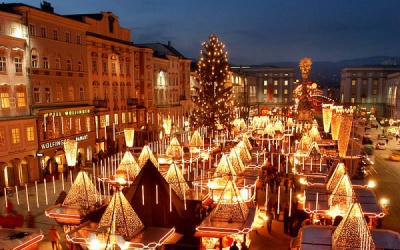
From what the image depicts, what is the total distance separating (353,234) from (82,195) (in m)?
9.36

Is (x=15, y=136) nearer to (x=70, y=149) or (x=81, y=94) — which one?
(x=81, y=94)

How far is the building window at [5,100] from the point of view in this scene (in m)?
25.0

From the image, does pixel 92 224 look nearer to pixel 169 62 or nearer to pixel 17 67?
pixel 17 67

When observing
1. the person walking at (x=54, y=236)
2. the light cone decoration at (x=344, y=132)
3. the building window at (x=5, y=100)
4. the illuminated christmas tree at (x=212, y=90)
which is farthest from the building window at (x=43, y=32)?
the light cone decoration at (x=344, y=132)

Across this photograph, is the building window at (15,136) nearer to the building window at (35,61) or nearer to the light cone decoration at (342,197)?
the building window at (35,61)

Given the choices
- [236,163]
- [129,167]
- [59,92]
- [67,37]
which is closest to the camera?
[129,167]

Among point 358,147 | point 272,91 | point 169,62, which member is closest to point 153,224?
point 358,147

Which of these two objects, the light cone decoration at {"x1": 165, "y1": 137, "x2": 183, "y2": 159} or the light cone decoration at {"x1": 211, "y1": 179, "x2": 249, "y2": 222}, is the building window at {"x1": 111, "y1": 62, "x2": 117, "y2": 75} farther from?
the light cone decoration at {"x1": 211, "y1": 179, "x2": 249, "y2": 222}

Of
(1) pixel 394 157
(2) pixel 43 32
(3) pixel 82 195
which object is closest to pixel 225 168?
(3) pixel 82 195

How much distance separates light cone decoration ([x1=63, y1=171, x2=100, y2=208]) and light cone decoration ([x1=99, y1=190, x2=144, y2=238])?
288 centimetres

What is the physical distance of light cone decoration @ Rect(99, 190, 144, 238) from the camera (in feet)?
36.3

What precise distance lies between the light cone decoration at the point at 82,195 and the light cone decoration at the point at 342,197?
→ 28.8 ft

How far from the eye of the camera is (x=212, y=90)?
1446 inches

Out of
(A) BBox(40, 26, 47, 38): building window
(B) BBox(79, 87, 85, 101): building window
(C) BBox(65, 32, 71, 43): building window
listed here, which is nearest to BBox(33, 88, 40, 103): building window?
(A) BBox(40, 26, 47, 38): building window
